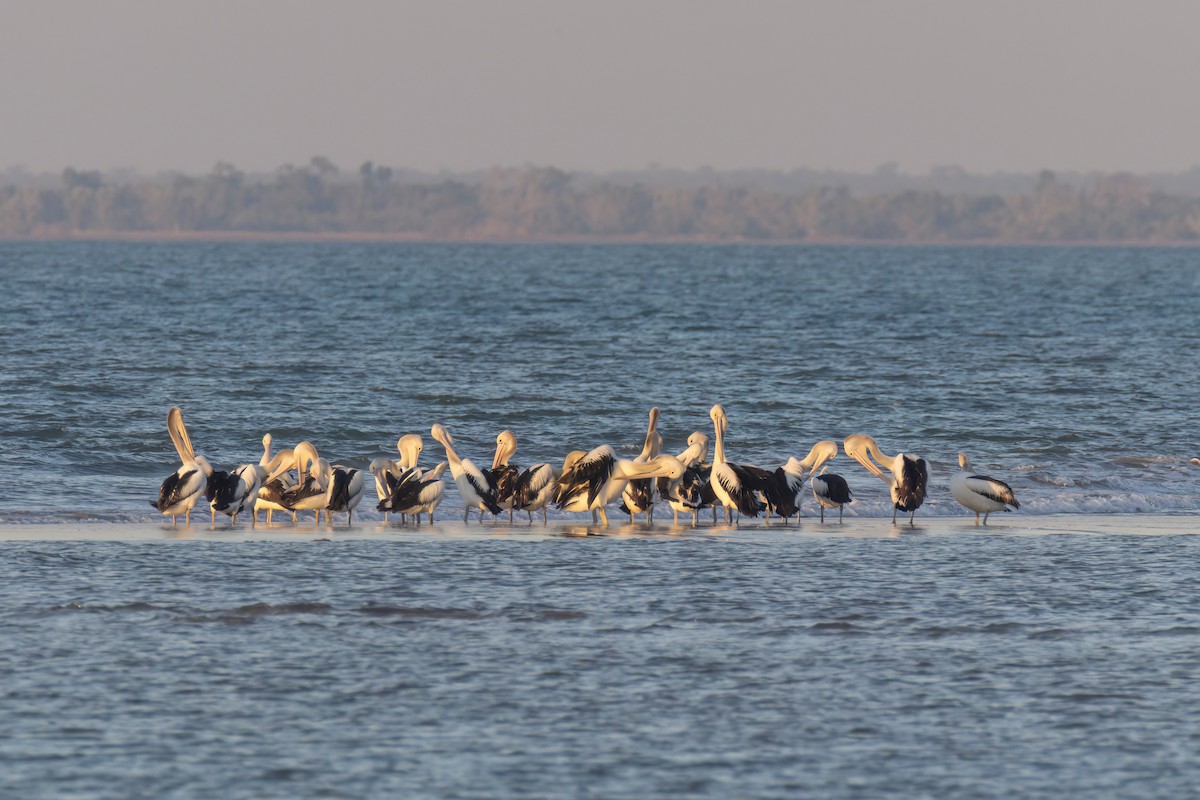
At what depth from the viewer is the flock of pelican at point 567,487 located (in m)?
17.6

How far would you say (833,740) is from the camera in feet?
28.8

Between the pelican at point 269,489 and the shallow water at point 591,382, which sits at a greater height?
the pelican at point 269,489

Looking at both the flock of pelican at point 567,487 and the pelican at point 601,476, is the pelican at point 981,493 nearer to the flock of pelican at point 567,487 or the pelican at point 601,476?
the flock of pelican at point 567,487

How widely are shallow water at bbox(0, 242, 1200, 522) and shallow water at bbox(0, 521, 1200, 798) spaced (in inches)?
241

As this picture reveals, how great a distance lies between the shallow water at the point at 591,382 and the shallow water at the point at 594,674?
6.13m

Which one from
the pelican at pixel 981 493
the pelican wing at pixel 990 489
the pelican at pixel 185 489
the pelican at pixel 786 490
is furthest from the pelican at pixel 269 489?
the pelican wing at pixel 990 489

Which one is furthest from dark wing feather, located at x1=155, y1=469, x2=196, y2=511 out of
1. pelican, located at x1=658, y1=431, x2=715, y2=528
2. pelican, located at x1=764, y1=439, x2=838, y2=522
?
pelican, located at x1=764, y1=439, x2=838, y2=522

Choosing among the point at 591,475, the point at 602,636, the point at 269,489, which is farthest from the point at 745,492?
the point at 602,636

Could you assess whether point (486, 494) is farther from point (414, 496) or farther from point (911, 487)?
point (911, 487)

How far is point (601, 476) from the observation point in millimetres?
17766

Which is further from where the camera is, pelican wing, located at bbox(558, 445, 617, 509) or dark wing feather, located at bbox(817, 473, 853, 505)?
dark wing feather, located at bbox(817, 473, 853, 505)

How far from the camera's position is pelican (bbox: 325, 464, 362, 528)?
57.5 ft

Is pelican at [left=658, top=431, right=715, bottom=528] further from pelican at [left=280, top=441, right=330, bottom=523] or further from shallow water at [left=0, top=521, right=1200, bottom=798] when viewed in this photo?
pelican at [left=280, top=441, right=330, bottom=523]

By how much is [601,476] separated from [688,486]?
3.53 ft
